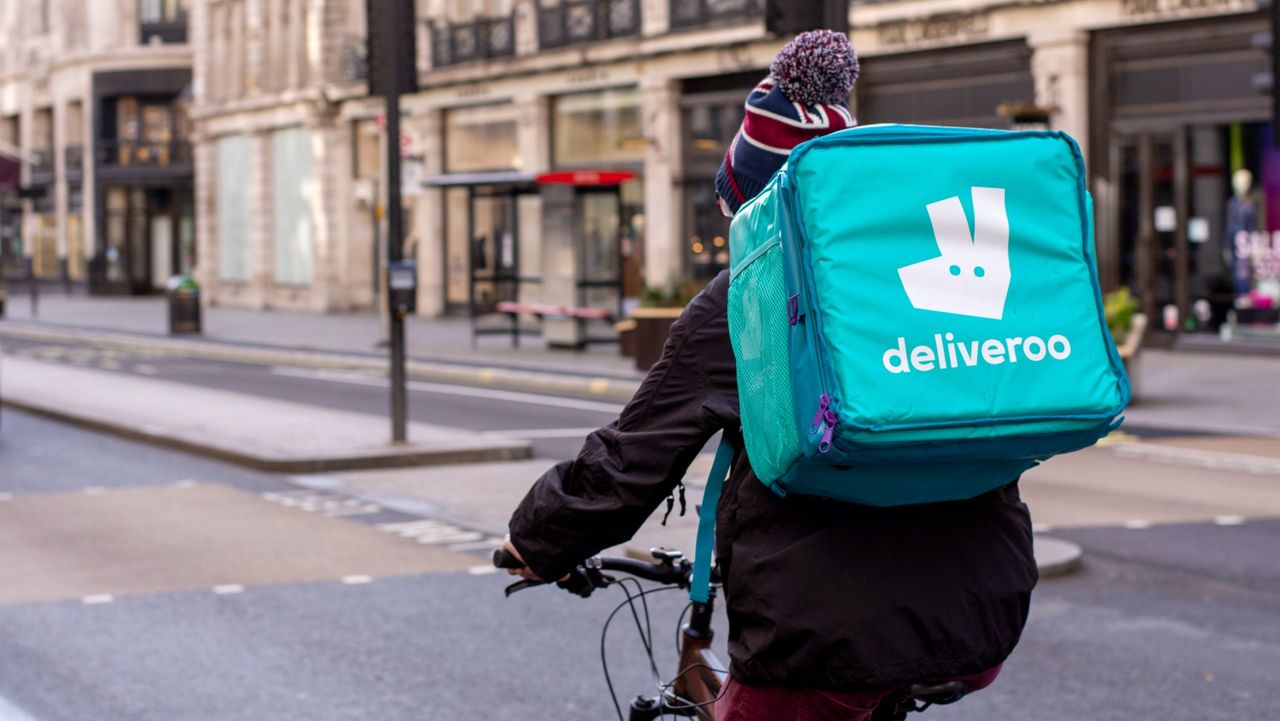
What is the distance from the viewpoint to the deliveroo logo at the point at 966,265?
99.9 inches

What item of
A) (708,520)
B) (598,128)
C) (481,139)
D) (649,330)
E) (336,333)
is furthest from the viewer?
(481,139)

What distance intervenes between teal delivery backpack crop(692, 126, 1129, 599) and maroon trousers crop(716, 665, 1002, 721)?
30cm

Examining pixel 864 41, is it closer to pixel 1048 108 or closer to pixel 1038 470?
pixel 1048 108

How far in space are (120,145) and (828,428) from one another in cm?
5886

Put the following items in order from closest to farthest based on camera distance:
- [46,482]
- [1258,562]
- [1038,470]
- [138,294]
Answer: [1258,562] < [46,482] < [1038,470] < [138,294]

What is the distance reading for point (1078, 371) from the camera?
8.38 feet

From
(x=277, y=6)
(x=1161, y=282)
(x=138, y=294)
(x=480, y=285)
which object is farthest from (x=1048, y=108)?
(x=138, y=294)

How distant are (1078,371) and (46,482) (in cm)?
1081

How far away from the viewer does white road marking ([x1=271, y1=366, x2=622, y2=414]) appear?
1878 cm

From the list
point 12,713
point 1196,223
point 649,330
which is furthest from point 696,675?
point 1196,223

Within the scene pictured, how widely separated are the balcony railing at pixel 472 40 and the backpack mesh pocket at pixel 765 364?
115 ft

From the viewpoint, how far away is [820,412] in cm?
248

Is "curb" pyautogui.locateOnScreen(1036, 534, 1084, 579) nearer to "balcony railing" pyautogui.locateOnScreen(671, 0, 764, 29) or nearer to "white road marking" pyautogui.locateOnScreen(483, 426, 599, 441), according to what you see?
"white road marking" pyautogui.locateOnScreen(483, 426, 599, 441)

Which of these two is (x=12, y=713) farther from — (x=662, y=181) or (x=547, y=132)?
(x=547, y=132)
